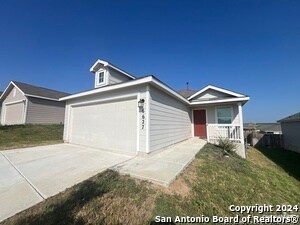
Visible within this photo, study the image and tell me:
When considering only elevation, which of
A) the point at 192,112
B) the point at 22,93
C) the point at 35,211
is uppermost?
the point at 22,93

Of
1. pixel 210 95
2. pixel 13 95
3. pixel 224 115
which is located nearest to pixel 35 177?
pixel 224 115

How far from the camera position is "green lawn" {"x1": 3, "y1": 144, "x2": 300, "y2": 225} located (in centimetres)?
243

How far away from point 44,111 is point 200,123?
1713cm

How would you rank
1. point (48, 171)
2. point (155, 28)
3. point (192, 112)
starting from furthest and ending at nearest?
1. point (192, 112)
2. point (155, 28)
3. point (48, 171)

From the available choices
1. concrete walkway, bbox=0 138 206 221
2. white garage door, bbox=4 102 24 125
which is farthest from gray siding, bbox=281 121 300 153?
white garage door, bbox=4 102 24 125

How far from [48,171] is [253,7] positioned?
35.4 ft

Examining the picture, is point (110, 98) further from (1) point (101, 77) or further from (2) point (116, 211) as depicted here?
(2) point (116, 211)

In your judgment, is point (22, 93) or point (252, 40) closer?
point (252, 40)

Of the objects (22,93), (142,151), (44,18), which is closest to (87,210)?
(142,151)

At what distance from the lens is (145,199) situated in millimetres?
2883

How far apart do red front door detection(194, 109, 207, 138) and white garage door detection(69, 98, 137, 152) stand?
739cm

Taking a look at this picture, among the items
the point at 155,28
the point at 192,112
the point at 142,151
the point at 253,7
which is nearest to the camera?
the point at 142,151

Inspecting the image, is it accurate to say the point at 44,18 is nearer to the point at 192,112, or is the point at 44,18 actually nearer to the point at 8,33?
the point at 8,33

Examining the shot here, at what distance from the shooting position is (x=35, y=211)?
8.34 ft
